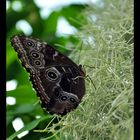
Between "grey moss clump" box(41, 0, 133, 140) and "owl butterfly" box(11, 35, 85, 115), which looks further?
"owl butterfly" box(11, 35, 85, 115)

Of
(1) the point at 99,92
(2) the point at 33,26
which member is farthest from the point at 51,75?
(2) the point at 33,26

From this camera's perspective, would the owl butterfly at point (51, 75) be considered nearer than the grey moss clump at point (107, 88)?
No

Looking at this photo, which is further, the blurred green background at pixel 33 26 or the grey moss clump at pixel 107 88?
the blurred green background at pixel 33 26

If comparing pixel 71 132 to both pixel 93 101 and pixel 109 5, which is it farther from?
pixel 109 5

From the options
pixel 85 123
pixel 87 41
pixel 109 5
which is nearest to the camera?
pixel 85 123
